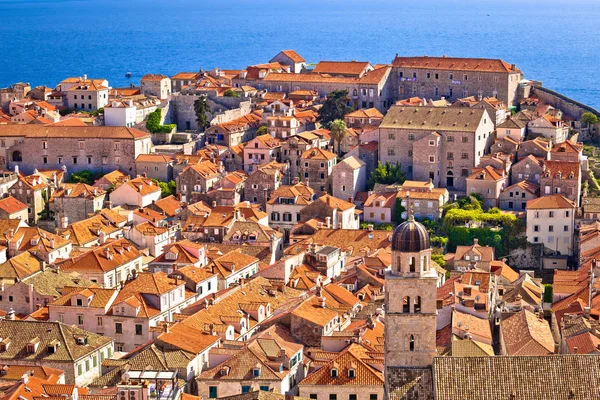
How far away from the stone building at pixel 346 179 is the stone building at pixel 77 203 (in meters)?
14.6

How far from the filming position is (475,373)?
36.6 m

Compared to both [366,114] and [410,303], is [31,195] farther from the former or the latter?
[410,303]

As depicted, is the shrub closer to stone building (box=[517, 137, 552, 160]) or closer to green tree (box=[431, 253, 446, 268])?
stone building (box=[517, 137, 552, 160])

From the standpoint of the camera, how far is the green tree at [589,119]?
290ft

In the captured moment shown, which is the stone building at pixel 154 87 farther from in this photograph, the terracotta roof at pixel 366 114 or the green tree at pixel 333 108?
the terracotta roof at pixel 366 114

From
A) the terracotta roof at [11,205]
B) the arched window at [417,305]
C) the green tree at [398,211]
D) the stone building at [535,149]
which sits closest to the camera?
the arched window at [417,305]

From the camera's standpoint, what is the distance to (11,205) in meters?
78.9

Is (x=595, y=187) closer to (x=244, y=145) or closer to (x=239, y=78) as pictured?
(x=244, y=145)

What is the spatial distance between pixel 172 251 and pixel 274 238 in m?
7.53

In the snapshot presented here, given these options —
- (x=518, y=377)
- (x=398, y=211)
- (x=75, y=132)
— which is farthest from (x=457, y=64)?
(x=518, y=377)

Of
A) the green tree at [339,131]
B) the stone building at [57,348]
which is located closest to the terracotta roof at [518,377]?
the stone building at [57,348]

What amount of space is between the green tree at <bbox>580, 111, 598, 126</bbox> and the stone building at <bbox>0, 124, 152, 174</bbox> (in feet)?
98.9

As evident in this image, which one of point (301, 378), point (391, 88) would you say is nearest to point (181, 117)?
point (391, 88)

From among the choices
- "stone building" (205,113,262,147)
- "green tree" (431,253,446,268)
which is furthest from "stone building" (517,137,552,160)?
"stone building" (205,113,262,147)
